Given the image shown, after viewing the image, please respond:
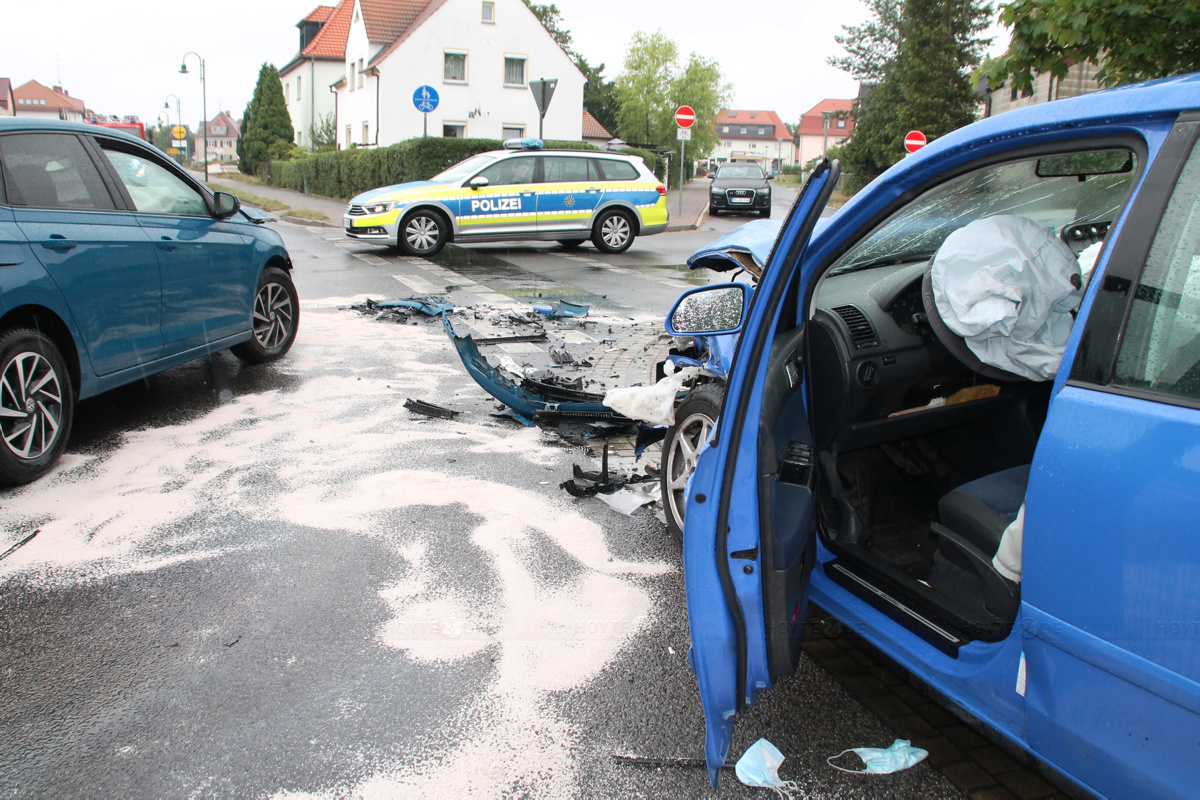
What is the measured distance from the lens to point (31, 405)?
4367 millimetres

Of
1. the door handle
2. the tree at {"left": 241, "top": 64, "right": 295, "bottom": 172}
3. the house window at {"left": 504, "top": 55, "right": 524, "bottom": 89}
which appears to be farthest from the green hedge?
the tree at {"left": 241, "top": 64, "right": 295, "bottom": 172}

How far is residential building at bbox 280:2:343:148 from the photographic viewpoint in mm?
54594

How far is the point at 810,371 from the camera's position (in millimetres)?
3100

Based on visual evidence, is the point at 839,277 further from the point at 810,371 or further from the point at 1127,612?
the point at 1127,612

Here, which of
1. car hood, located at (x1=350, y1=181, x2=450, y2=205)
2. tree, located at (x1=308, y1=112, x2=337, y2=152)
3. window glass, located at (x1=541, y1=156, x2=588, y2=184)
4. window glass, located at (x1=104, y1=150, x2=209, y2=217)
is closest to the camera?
window glass, located at (x1=104, y1=150, x2=209, y2=217)

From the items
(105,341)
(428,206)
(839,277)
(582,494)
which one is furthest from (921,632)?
(428,206)

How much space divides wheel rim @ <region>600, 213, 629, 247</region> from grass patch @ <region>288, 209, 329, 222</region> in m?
9.11

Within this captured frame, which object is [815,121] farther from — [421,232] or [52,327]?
[52,327]

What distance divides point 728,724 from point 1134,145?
1.63 m

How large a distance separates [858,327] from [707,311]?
1.85ft

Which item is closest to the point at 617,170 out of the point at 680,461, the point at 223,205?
the point at 223,205

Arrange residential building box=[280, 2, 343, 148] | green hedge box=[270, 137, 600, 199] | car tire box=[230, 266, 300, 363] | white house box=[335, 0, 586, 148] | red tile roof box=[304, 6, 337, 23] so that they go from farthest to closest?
red tile roof box=[304, 6, 337, 23] < residential building box=[280, 2, 343, 148] < white house box=[335, 0, 586, 148] < green hedge box=[270, 137, 600, 199] < car tire box=[230, 266, 300, 363]

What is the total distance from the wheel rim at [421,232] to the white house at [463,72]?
1023 inches

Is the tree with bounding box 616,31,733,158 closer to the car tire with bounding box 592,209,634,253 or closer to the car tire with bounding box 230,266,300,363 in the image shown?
the car tire with bounding box 592,209,634,253
